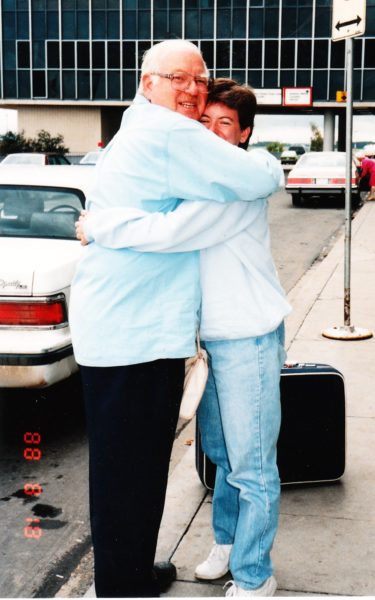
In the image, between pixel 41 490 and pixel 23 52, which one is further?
pixel 23 52

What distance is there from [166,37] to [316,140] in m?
67.8

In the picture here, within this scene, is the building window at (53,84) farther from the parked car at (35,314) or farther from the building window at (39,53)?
the parked car at (35,314)

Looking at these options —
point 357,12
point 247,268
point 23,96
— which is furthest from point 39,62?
point 247,268

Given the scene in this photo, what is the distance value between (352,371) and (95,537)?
371 centimetres

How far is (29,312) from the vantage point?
4.58 meters

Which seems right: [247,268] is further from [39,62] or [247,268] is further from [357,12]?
[39,62]

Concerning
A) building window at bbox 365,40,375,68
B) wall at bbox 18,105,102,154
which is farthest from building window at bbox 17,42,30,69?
building window at bbox 365,40,375,68

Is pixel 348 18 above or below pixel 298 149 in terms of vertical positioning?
above

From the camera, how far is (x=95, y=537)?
2.61 meters

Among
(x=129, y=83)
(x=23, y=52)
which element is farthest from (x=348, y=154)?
(x=23, y=52)

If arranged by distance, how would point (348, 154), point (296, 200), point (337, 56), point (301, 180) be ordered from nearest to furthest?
point (348, 154)
point (301, 180)
point (296, 200)
point (337, 56)

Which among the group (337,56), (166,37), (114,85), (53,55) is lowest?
(114,85)

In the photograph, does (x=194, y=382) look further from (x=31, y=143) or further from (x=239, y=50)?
(x=31, y=143)

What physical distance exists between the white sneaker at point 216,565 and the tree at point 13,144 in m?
47.9
